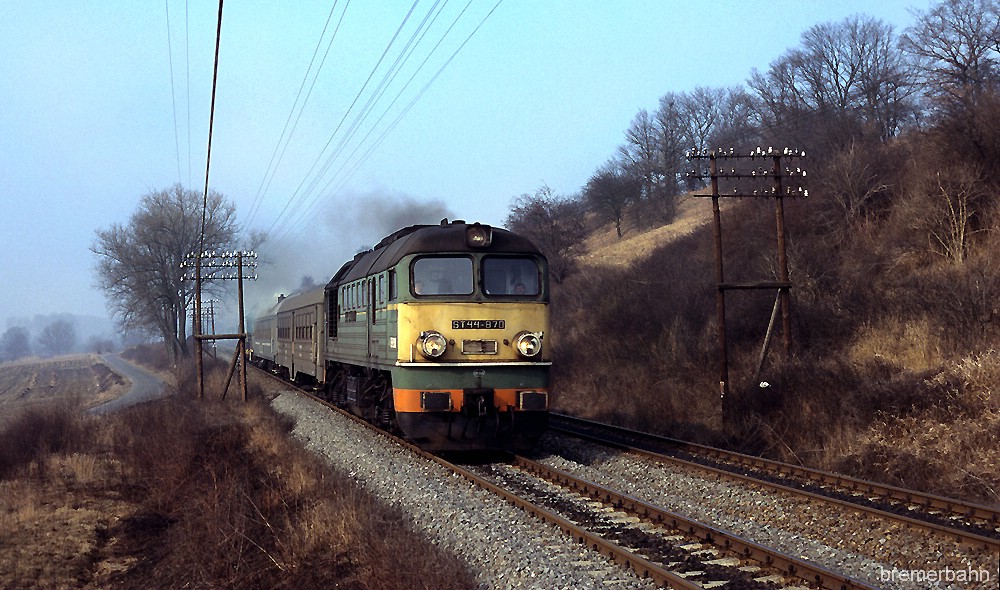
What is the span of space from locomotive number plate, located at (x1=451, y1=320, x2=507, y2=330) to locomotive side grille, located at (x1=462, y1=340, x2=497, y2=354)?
22cm

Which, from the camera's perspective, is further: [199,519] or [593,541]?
[199,519]

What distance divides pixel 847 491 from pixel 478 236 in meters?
6.53

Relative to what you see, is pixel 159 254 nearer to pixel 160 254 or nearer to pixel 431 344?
pixel 160 254

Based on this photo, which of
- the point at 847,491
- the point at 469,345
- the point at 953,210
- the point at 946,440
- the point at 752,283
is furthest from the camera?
the point at 953,210

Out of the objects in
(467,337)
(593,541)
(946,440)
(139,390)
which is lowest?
(139,390)

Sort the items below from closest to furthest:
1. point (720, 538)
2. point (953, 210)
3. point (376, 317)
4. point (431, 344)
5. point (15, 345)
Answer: point (720, 538) → point (431, 344) → point (376, 317) → point (953, 210) → point (15, 345)

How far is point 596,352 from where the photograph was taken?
81.0 feet

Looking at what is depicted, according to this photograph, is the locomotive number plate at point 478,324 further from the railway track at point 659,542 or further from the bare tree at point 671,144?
the bare tree at point 671,144

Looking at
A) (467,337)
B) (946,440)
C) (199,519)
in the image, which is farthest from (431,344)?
(946,440)

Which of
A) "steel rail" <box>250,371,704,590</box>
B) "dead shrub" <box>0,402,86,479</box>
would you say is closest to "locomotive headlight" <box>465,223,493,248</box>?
"steel rail" <box>250,371,704,590</box>

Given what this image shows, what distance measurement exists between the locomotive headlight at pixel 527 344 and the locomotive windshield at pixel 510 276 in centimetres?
71

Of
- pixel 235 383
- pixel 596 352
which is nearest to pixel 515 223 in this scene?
pixel 235 383

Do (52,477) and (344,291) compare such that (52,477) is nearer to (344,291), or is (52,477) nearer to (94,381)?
(344,291)

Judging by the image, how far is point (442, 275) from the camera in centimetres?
1265
